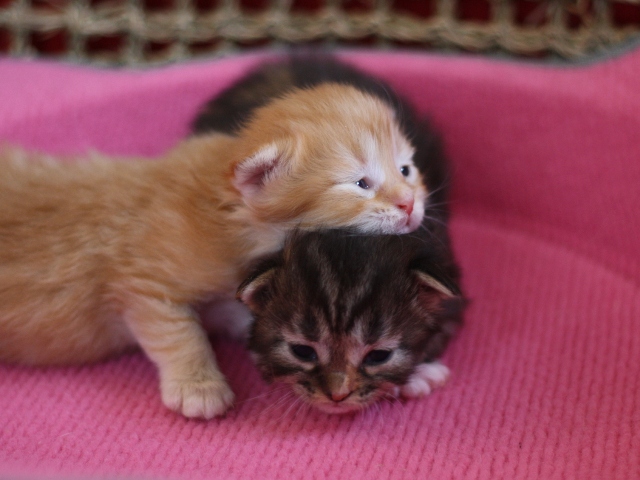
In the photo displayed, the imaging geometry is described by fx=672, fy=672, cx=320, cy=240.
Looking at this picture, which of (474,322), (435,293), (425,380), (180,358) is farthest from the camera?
(474,322)

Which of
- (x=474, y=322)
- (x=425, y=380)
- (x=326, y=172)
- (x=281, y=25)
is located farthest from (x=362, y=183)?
(x=281, y=25)

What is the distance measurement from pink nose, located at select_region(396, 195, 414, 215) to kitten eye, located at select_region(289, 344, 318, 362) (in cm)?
41

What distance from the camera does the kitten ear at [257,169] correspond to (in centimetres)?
162

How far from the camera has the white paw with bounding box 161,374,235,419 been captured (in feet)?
5.80

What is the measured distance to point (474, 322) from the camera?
2.26m

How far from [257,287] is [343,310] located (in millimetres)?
223

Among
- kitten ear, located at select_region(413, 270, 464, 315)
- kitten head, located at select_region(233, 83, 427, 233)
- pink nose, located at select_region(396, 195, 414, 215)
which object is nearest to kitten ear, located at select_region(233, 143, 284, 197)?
kitten head, located at select_region(233, 83, 427, 233)

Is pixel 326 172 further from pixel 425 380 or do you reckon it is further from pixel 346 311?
pixel 425 380

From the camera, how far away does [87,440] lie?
1.76 metres

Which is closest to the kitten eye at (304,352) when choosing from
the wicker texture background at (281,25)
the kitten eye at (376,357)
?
the kitten eye at (376,357)

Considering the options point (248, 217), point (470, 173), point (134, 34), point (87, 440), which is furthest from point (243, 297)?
point (134, 34)

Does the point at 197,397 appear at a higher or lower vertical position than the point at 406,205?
lower

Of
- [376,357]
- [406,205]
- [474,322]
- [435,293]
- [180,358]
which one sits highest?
[406,205]

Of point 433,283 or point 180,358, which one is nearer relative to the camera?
point 433,283
